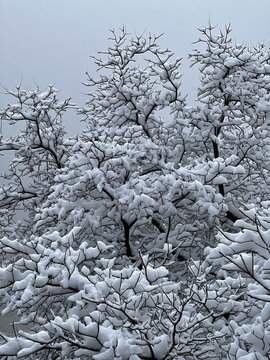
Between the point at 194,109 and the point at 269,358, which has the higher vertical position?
the point at 194,109

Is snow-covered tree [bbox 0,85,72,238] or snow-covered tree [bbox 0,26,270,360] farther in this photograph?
snow-covered tree [bbox 0,85,72,238]

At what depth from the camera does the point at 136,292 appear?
3801 millimetres

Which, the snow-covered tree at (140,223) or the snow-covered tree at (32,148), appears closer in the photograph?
the snow-covered tree at (140,223)

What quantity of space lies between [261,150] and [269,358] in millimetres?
6071

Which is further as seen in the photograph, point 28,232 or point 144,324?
point 28,232

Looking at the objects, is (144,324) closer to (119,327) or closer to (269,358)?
(119,327)

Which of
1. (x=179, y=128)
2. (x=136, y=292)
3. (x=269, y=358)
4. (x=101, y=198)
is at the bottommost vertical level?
(x=269, y=358)

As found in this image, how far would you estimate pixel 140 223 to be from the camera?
6609 mm

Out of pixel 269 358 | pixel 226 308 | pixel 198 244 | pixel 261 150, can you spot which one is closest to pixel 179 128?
pixel 261 150

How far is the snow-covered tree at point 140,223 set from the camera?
3406 mm

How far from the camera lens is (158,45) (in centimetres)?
894

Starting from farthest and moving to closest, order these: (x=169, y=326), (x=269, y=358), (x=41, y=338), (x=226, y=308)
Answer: (x=226, y=308), (x=169, y=326), (x=41, y=338), (x=269, y=358)

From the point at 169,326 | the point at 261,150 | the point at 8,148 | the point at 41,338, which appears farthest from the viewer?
the point at 8,148

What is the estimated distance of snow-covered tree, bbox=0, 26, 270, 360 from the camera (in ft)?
11.2
